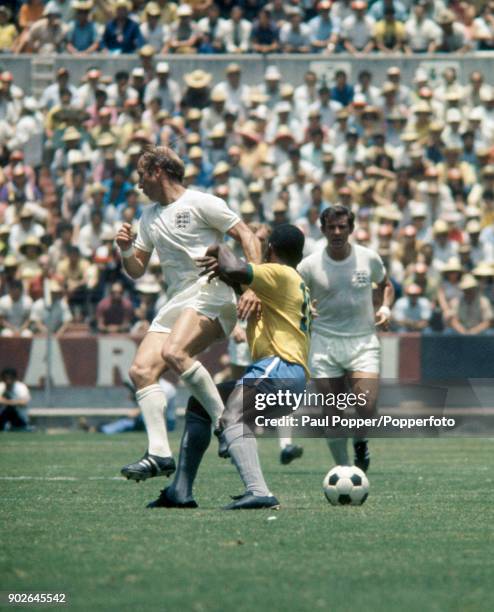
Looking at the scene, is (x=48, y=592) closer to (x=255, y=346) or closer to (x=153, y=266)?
(x=255, y=346)

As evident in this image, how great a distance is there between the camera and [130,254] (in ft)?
33.5

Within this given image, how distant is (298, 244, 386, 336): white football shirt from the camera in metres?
12.3

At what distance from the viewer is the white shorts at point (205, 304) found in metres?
9.74

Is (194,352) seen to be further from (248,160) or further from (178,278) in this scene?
(248,160)

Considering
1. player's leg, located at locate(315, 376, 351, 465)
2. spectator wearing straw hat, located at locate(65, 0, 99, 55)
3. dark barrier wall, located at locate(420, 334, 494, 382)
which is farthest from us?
spectator wearing straw hat, located at locate(65, 0, 99, 55)

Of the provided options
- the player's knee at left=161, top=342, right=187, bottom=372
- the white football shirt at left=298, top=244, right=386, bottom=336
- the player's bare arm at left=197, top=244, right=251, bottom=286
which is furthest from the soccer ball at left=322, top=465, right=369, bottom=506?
the white football shirt at left=298, top=244, right=386, bottom=336

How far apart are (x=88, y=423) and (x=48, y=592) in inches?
575

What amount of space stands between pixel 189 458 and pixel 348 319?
12.6ft

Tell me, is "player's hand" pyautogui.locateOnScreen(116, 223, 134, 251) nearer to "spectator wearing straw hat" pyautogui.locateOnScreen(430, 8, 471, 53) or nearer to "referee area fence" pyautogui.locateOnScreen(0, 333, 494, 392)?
"referee area fence" pyautogui.locateOnScreen(0, 333, 494, 392)

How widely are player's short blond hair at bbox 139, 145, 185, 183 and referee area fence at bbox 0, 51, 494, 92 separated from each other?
46.3ft

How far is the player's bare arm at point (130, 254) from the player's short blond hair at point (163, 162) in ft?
1.46

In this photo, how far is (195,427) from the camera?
909 cm

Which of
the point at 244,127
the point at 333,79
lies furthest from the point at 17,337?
the point at 333,79

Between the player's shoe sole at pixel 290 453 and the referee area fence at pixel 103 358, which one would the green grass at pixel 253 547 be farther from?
the referee area fence at pixel 103 358
